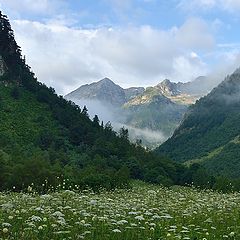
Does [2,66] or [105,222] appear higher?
[2,66]

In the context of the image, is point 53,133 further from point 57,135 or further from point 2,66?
point 2,66

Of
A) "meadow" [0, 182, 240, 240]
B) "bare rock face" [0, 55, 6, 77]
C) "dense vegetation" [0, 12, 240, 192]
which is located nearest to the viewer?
"meadow" [0, 182, 240, 240]

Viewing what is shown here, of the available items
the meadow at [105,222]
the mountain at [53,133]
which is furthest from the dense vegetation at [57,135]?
the meadow at [105,222]

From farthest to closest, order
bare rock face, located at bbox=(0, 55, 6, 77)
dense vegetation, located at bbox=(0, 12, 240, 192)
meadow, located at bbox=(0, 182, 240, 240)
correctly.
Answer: bare rock face, located at bbox=(0, 55, 6, 77) < dense vegetation, located at bbox=(0, 12, 240, 192) < meadow, located at bbox=(0, 182, 240, 240)

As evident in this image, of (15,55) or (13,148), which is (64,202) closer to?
(13,148)

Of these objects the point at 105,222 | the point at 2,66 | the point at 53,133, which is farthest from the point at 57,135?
the point at 105,222

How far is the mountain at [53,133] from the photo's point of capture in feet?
334

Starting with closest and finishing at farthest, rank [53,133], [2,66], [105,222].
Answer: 1. [105,222]
2. [53,133]
3. [2,66]

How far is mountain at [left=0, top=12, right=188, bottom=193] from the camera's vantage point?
334 feet

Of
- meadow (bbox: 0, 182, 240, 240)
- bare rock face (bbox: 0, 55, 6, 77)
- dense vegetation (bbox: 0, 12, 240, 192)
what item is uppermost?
bare rock face (bbox: 0, 55, 6, 77)

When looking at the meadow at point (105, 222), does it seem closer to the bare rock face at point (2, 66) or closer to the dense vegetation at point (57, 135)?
the dense vegetation at point (57, 135)

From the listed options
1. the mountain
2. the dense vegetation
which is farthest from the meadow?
the dense vegetation

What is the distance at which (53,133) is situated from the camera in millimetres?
117000

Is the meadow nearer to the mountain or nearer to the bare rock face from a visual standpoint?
the mountain
